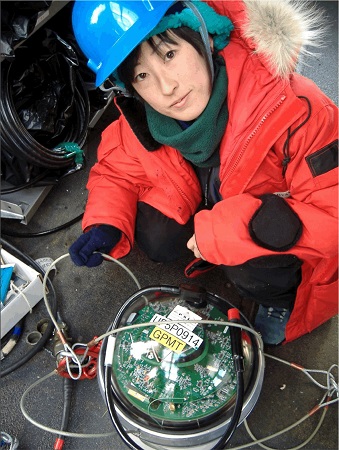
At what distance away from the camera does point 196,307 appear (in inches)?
41.6

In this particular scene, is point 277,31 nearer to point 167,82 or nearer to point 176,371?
point 167,82

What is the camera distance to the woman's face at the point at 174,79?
Answer: 874 mm

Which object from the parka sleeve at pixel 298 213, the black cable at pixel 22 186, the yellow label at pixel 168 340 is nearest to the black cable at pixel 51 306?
the black cable at pixel 22 186

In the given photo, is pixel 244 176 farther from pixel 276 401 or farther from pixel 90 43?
pixel 276 401

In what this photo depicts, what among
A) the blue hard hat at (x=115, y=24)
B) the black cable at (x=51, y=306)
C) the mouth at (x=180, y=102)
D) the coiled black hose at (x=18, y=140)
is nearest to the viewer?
the blue hard hat at (x=115, y=24)

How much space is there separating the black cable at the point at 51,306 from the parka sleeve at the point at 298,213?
0.58 meters

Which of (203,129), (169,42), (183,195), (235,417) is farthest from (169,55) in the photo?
(235,417)

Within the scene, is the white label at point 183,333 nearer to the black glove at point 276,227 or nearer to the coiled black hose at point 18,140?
the black glove at point 276,227

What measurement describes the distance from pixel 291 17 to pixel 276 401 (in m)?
0.94

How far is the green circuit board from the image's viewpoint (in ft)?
3.12

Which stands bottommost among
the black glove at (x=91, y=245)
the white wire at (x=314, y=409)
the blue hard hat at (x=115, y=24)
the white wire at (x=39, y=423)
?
the white wire at (x=314, y=409)

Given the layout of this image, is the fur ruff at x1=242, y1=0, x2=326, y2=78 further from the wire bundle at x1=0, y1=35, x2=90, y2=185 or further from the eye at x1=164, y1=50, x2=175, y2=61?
the wire bundle at x1=0, y1=35, x2=90, y2=185

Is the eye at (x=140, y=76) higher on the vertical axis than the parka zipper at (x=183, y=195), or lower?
higher

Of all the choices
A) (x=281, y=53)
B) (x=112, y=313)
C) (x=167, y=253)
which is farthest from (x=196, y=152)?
(x=112, y=313)
